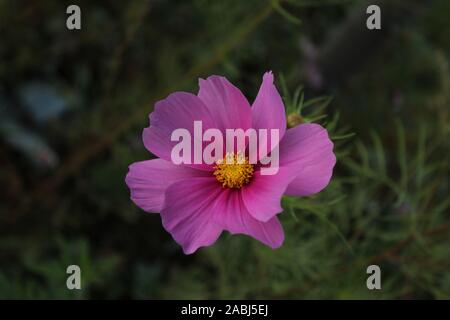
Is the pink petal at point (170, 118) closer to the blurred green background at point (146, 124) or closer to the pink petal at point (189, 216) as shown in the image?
the pink petal at point (189, 216)

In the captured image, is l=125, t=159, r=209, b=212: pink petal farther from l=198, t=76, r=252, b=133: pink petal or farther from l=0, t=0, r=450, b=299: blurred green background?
l=0, t=0, r=450, b=299: blurred green background

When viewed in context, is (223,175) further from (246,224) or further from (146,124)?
(146,124)

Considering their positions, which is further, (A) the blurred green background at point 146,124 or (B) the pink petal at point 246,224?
(A) the blurred green background at point 146,124

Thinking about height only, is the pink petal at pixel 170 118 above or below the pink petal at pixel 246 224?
above

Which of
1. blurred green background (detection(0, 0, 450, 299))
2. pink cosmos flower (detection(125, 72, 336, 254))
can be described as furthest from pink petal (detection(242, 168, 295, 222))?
blurred green background (detection(0, 0, 450, 299))

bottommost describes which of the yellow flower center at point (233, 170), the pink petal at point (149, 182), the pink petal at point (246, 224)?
the pink petal at point (246, 224)

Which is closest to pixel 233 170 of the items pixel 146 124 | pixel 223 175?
pixel 223 175

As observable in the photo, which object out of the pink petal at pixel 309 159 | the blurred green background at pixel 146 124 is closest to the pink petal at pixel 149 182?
the pink petal at pixel 309 159
